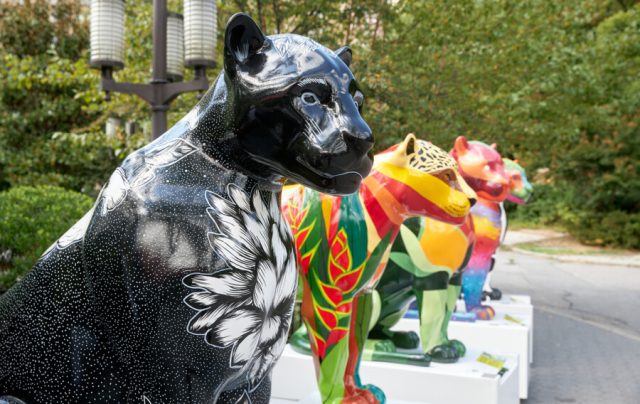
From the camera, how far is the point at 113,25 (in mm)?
4859

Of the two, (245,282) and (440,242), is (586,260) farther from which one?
(245,282)

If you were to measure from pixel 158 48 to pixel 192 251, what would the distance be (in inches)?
153

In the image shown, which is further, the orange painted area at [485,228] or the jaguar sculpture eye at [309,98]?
the orange painted area at [485,228]

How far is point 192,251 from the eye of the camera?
1.38 metres

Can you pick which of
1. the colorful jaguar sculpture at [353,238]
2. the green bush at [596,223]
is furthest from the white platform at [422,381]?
the green bush at [596,223]

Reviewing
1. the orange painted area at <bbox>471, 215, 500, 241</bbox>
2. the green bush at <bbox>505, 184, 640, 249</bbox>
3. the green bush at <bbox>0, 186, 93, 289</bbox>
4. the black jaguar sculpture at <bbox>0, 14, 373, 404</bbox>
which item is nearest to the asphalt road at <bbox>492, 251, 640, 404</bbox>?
the orange painted area at <bbox>471, 215, 500, 241</bbox>

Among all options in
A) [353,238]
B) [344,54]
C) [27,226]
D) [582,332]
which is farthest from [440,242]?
[582,332]

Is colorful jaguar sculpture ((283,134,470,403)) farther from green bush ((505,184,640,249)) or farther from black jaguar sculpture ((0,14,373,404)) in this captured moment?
green bush ((505,184,640,249))

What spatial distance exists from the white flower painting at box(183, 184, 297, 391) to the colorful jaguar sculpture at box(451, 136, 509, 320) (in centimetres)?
354

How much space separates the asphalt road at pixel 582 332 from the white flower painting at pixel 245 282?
13.6 ft

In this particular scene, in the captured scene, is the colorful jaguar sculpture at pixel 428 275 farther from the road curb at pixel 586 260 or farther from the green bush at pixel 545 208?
the green bush at pixel 545 208

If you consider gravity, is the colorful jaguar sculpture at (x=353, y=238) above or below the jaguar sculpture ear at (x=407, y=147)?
below

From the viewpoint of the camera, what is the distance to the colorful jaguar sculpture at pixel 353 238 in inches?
109

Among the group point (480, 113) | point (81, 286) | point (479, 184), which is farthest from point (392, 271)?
point (480, 113)
